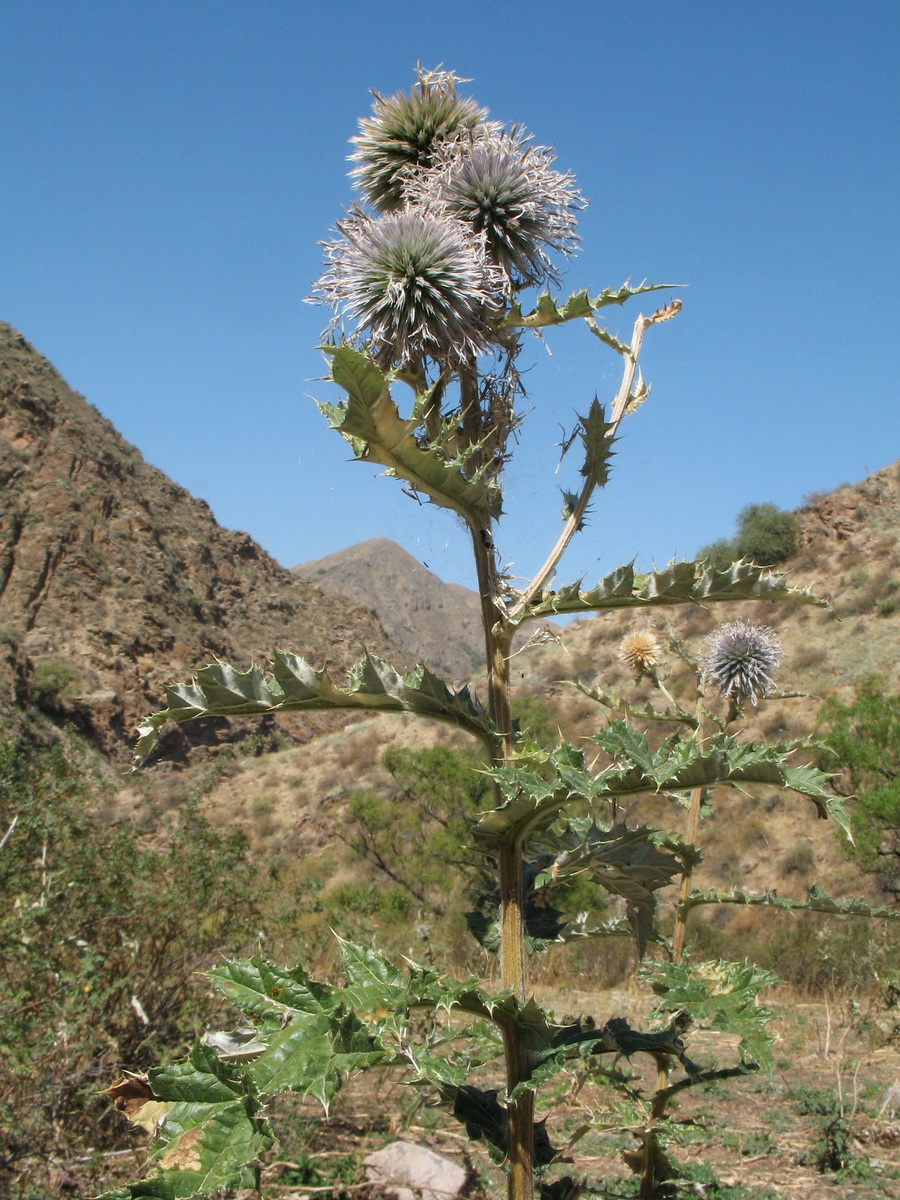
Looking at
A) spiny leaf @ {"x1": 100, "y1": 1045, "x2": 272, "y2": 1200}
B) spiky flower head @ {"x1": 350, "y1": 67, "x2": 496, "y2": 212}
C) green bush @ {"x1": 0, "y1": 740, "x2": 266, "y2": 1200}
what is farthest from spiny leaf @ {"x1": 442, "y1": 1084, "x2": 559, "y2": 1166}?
green bush @ {"x1": 0, "y1": 740, "x2": 266, "y2": 1200}

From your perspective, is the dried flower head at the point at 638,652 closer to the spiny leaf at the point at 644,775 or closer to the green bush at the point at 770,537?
the spiny leaf at the point at 644,775

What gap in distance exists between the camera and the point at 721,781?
5.39ft

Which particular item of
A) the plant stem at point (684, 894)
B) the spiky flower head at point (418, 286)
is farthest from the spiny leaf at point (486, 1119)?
the spiky flower head at point (418, 286)

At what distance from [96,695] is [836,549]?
1037 inches

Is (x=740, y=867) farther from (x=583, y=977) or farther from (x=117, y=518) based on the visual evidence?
(x=117, y=518)

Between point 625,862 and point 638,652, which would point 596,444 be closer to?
point 625,862

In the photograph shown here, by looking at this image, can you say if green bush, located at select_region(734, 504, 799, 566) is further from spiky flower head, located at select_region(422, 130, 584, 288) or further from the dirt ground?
spiky flower head, located at select_region(422, 130, 584, 288)

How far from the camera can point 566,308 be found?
1988mm

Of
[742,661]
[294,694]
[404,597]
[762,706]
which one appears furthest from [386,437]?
[404,597]

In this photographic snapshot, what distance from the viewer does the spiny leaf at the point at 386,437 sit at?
4.94 ft

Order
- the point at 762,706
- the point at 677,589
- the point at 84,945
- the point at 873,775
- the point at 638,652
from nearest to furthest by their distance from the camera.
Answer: the point at 677,589, the point at 638,652, the point at 84,945, the point at 873,775, the point at 762,706

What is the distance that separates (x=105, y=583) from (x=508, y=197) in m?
32.9

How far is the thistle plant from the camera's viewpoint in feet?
4.72

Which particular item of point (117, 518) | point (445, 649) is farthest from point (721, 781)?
point (445, 649)
